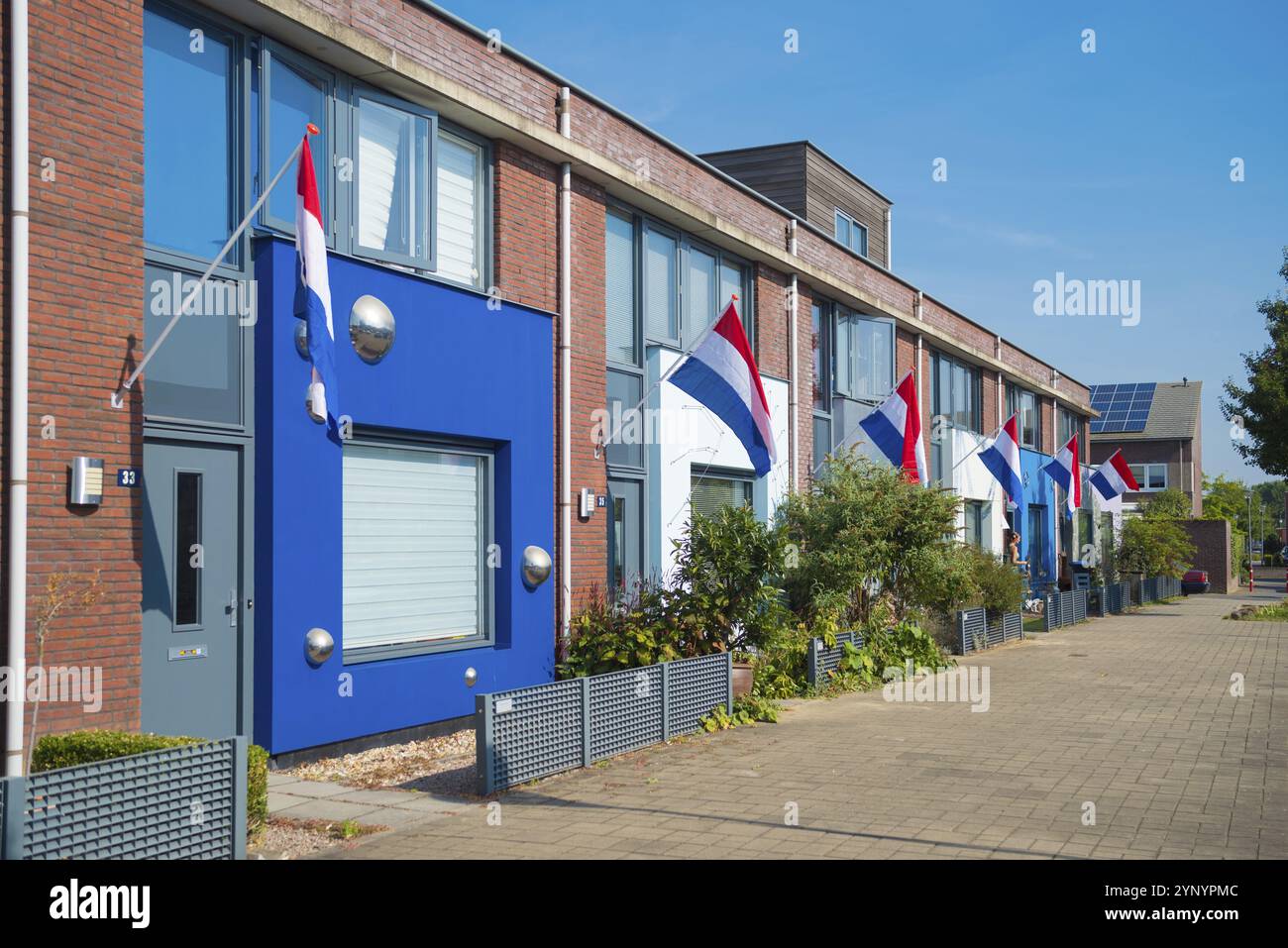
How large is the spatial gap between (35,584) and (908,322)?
19932 millimetres

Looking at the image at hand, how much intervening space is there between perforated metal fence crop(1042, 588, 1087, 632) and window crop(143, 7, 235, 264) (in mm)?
20868

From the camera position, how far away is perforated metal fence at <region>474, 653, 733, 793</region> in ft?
28.7

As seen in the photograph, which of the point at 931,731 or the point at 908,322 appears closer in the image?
the point at 931,731

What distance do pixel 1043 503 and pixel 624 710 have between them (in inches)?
1136

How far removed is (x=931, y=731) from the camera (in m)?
11.8

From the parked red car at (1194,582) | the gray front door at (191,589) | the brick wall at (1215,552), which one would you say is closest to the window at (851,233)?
the gray front door at (191,589)

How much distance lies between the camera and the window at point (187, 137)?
29.9ft

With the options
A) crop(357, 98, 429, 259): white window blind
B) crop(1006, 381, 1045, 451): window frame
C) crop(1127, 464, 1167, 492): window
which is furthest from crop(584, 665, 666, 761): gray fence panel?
crop(1127, 464, 1167, 492): window

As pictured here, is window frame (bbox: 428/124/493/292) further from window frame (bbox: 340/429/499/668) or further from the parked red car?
the parked red car

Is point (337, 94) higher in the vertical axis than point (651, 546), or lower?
higher

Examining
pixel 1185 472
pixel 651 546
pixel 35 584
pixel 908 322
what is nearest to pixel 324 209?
pixel 35 584

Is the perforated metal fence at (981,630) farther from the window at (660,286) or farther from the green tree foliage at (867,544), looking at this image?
the window at (660,286)

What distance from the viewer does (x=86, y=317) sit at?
8.27 m
